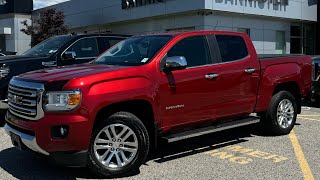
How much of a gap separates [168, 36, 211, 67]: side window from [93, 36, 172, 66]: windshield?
195 millimetres

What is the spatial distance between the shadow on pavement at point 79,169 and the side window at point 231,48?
1432 millimetres

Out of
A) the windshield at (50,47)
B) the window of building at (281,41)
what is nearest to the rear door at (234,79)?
the windshield at (50,47)

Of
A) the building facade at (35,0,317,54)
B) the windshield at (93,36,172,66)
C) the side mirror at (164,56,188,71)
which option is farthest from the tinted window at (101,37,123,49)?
the building facade at (35,0,317,54)

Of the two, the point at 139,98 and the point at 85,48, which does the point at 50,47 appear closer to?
the point at 85,48

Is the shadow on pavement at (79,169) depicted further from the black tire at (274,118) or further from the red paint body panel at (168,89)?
the red paint body panel at (168,89)

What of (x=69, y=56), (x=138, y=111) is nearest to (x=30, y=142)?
(x=138, y=111)

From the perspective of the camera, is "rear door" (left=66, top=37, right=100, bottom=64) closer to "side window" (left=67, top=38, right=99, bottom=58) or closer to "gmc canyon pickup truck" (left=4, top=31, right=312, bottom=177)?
"side window" (left=67, top=38, right=99, bottom=58)

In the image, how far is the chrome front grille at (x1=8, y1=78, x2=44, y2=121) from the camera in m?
4.96

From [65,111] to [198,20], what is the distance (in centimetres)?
1669

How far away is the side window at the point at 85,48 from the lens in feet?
31.1

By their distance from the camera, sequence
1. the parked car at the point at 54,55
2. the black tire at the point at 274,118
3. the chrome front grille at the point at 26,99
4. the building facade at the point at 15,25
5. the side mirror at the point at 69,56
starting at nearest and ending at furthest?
1. the chrome front grille at the point at 26,99
2. the black tire at the point at 274,118
3. the parked car at the point at 54,55
4. the side mirror at the point at 69,56
5. the building facade at the point at 15,25

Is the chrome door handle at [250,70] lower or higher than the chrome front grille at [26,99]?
higher

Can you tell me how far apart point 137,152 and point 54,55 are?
437cm

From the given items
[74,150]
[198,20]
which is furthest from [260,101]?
[198,20]
